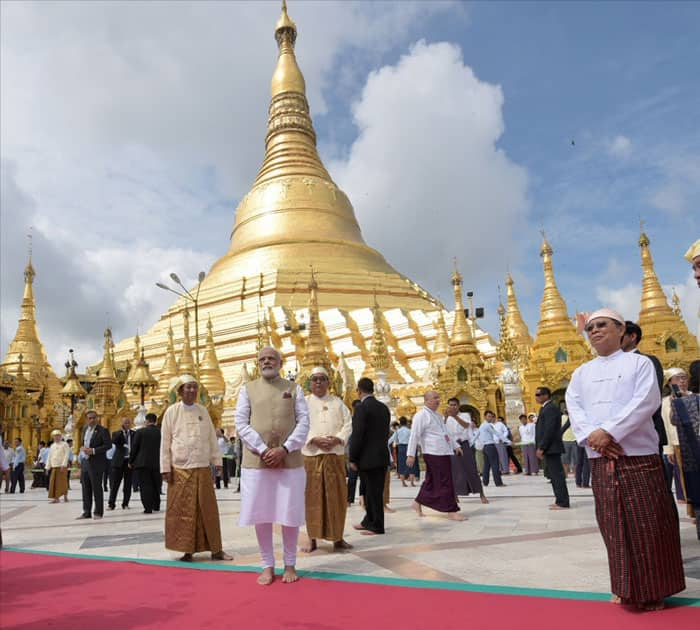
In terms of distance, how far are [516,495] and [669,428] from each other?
4.60m

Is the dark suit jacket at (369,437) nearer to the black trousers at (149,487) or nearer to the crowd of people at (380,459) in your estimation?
the crowd of people at (380,459)

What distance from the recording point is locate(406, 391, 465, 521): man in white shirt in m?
7.93

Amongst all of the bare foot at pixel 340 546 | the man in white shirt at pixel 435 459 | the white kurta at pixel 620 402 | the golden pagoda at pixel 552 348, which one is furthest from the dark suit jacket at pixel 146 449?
Result: the golden pagoda at pixel 552 348

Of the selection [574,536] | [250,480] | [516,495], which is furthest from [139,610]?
[516,495]

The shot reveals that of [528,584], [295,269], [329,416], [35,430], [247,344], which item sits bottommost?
[528,584]

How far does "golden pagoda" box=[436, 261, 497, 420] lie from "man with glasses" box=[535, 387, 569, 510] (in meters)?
12.7

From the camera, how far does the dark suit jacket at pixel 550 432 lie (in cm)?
869

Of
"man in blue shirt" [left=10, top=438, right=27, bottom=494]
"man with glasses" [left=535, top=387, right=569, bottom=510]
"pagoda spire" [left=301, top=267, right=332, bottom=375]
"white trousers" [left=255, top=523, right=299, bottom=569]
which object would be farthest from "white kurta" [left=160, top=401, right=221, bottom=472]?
"pagoda spire" [left=301, top=267, right=332, bottom=375]

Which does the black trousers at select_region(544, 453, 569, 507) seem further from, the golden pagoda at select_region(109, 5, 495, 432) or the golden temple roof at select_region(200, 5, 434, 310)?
the golden temple roof at select_region(200, 5, 434, 310)

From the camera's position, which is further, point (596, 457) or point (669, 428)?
point (669, 428)

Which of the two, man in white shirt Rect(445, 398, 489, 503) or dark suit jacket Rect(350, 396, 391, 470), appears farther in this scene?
man in white shirt Rect(445, 398, 489, 503)

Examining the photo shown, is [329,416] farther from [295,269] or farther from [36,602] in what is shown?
[295,269]

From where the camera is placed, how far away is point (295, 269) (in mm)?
37344

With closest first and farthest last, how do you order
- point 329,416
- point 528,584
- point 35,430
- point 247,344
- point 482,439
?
point 528,584
point 329,416
point 482,439
point 35,430
point 247,344
